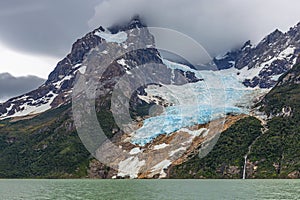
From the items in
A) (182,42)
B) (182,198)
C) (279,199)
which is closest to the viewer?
(279,199)

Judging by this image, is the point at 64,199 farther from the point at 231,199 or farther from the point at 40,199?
the point at 231,199

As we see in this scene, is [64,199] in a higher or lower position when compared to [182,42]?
lower

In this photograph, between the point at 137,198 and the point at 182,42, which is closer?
the point at 137,198

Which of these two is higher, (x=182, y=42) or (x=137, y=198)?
(x=182, y=42)

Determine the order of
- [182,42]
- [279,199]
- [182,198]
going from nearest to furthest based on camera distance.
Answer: [279,199]
[182,198]
[182,42]

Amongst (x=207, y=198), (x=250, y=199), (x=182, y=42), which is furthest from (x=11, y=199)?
(x=182, y=42)

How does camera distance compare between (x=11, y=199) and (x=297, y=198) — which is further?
(x=11, y=199)

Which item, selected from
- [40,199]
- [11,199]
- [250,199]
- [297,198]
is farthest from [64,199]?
[297,198]

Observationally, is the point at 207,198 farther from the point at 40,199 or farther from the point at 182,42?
the point at 182,42
